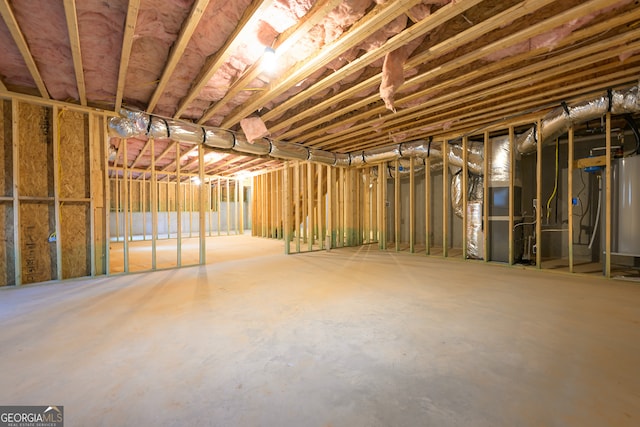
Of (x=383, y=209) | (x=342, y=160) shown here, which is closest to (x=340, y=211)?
(x=383, y=209)

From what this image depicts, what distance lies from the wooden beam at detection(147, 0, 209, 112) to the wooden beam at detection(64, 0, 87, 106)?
0.67 m

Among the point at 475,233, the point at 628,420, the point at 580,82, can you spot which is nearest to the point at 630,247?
the point at 475,233

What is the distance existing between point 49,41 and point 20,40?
0.22m

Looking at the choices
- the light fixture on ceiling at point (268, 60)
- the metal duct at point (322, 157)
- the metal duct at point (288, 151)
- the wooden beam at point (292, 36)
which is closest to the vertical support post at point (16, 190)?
the wooden beam at point (292, 36)

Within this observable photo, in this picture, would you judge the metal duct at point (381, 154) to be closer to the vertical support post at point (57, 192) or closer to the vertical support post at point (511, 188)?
the vertical support post at point (511, 188)

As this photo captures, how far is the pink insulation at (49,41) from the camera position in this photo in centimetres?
204

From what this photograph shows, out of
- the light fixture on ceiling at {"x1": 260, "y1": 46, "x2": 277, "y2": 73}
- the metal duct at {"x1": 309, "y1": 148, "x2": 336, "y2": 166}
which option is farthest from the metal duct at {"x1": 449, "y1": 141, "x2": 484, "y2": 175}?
the light fixture on ceiling at {"x1": 260, "y1": 46, "x2": 277, "y2": 73}

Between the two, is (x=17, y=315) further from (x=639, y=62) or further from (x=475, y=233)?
(x=639, y=62)

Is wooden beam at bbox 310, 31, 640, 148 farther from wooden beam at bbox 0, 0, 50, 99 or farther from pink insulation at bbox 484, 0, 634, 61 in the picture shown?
wooden beam at bbox 0, 0, 50, 99

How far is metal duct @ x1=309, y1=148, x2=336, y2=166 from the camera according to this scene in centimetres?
568

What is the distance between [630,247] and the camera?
3.33 meters

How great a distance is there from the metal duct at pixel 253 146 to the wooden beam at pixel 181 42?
143 cm

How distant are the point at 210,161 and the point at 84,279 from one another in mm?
4451

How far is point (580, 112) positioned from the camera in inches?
134
